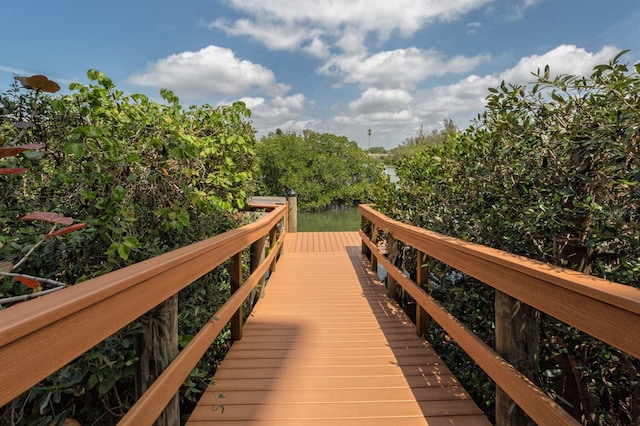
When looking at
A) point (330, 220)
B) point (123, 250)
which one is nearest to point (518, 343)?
point (123, 250)

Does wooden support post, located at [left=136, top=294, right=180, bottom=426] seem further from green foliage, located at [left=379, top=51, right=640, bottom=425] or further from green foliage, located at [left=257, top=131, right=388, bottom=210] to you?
green foliage, located at [left=257, top=131, right=388, bottom=210]

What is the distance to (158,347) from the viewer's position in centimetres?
139

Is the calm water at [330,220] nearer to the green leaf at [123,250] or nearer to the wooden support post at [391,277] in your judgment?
the wooden support post at [391,277]

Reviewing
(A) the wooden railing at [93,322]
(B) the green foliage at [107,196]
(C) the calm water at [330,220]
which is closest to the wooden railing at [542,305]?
(A) the wooden railing at [93,322]

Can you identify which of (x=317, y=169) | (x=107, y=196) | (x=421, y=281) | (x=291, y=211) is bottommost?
(x=421, y=281)

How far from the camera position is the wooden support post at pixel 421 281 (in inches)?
105

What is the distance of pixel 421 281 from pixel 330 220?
13407mm

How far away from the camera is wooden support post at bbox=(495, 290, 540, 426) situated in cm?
144

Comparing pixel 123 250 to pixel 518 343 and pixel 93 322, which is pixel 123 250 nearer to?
pixel 93 322

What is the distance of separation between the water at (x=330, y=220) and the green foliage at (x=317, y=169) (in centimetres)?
46

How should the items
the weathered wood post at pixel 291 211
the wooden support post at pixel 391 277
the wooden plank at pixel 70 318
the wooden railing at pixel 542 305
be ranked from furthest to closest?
the weathered wood post at pixel 291 211, the wooden support post at pixel 391 277, the wooden railing at pixel 542 305, the wooden plank at pixel 70 318

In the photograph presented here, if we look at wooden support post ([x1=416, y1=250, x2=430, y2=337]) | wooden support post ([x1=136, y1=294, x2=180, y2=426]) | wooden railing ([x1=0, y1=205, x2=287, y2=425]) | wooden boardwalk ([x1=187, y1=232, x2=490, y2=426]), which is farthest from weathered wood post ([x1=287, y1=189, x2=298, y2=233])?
wooden support post ([x1=136, y1=294, x2=180, y2=426])

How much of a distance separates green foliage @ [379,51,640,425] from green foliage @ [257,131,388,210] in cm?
1593

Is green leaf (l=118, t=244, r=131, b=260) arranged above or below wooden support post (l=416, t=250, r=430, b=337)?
above
